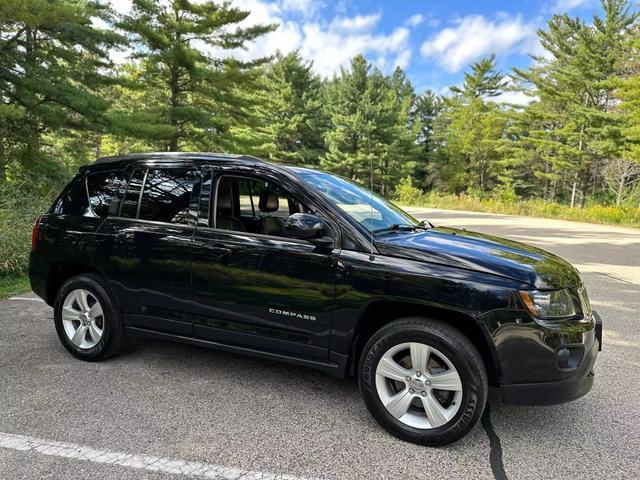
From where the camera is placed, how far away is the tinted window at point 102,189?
12.2 ft

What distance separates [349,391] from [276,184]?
1.73 m

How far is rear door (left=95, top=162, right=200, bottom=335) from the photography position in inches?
131

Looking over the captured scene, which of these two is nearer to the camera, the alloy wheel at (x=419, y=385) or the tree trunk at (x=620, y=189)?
the alloy wheel at (x=419, y=385)

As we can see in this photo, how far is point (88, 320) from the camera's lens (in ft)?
12.2

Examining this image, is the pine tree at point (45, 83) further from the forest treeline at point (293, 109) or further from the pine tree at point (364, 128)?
the pine tree at point (364, 128)

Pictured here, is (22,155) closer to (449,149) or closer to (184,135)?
(184,135)

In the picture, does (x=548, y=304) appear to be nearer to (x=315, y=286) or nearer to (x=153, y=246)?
(x=315, y=286)

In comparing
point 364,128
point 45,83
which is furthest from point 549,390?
point 364,128

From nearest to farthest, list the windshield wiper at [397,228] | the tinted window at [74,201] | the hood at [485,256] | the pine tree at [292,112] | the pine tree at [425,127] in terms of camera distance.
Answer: the hood at [485,256] → the windshield wiper at [397,228] → the tinted window at [74,201] → the pine tree at [292,112] → the pine tree at [425,127]

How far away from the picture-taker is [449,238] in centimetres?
319

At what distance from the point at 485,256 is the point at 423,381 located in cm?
90

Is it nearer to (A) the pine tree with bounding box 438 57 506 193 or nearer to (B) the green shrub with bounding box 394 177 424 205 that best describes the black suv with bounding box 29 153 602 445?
(B) the green shrub with bounding box 394 177 424 205

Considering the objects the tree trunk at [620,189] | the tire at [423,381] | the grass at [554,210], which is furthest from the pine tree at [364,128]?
the tire at [423,381]

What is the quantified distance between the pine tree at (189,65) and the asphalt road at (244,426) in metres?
15.8
